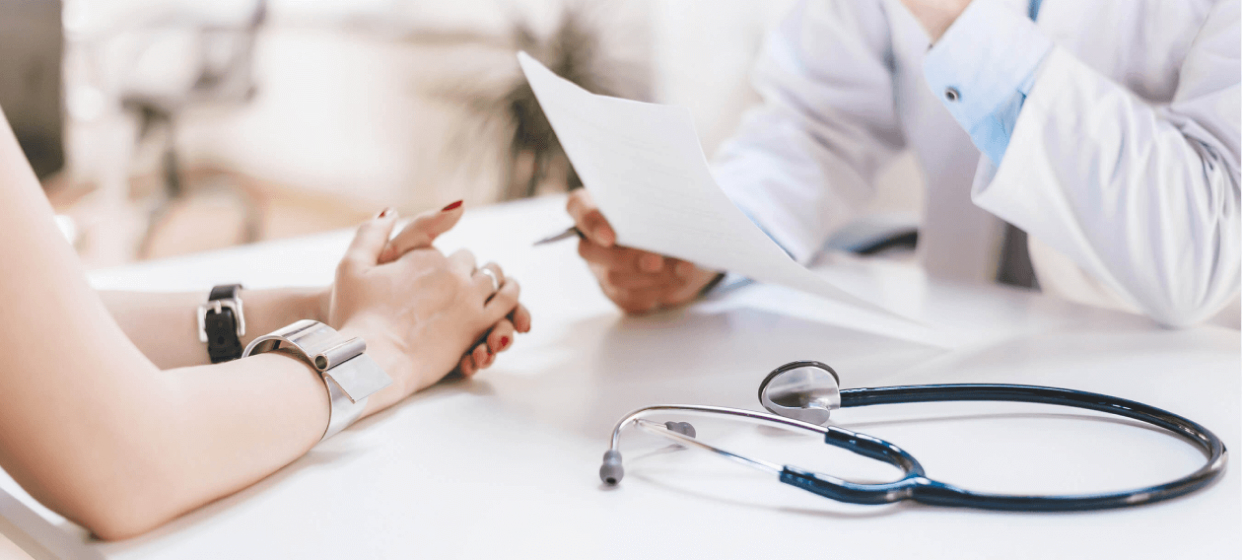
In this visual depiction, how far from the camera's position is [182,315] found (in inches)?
22.6

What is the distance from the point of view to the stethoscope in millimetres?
335

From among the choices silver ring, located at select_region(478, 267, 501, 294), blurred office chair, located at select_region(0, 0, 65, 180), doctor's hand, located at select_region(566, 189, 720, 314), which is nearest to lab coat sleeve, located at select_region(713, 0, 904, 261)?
doctor's hand, located at select_region(566, 189, 720, 314)

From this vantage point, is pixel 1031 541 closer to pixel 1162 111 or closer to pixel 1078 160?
pixel 1078 160

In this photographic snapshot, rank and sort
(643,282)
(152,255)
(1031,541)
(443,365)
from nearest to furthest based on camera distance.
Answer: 1. (1031,541)
2. (443,365)
3. (643,282)
4. (152,255)

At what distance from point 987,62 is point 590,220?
0.33 meters

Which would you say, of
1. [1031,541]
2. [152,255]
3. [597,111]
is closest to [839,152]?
[597,111]

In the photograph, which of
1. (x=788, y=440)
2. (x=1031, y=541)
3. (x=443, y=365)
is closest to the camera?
(x=1031, y=541)

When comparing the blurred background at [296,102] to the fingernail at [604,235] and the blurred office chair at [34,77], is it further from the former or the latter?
the fingernail at [604,235]

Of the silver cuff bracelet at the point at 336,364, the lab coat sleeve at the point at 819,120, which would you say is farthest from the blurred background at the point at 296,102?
the silver cuff bracelet at the point at 336,364

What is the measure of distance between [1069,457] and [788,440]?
0.14 meters

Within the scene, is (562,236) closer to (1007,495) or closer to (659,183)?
(659,183)

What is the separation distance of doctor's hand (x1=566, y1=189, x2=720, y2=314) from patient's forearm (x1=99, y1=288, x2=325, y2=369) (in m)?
0.22

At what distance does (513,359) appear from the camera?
23.5 inches

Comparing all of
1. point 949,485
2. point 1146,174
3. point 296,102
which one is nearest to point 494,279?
point 949,485
